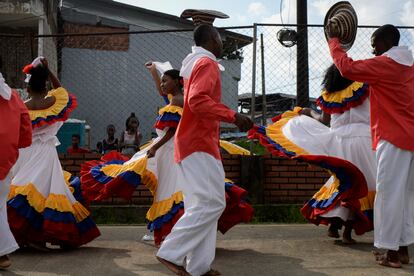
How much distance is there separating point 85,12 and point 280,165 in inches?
444

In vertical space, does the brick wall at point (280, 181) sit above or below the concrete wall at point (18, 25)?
below

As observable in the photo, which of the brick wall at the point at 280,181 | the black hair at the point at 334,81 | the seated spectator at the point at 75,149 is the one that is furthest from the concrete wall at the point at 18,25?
the black hair at the point at 334,81

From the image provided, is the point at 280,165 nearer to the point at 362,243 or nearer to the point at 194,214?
the point at 362,243

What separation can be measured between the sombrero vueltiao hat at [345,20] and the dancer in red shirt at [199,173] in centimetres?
133

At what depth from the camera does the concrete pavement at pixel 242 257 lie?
4.76 m

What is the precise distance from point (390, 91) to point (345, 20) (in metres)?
0.72

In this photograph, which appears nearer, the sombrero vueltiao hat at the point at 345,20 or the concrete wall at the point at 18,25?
the sombrero vueltiao hat at the point at 345,20

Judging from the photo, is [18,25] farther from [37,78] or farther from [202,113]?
[202,113]

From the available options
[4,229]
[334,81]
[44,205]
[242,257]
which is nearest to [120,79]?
[44,205]

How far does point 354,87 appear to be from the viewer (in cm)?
578

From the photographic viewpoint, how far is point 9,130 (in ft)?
15.4

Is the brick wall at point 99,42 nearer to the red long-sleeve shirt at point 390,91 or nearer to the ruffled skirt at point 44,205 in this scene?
the ruffled skirt at point 44,205

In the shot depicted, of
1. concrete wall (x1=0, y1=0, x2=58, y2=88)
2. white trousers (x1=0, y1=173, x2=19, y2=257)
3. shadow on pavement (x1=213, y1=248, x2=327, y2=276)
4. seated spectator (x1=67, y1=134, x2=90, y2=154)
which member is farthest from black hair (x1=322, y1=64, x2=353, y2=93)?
concrete wall (x1=0, y1=0, x2=58, y2=88)

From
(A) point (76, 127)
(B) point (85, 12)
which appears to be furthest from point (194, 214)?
(B) point (85, 12)
